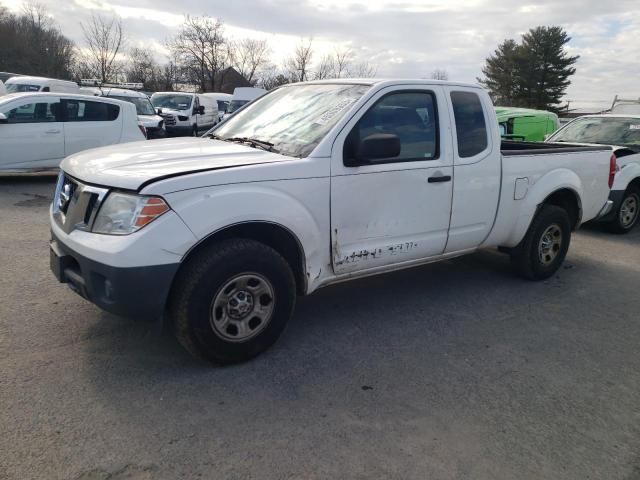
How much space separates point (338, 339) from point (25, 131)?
315 inches

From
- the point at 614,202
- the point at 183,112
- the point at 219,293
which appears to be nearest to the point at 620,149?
the point at 614,202

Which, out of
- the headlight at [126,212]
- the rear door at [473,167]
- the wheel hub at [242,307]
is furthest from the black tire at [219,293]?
the rear door at [473,167]

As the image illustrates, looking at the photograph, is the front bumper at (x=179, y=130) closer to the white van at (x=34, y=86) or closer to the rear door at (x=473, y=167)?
the white van at (x=34, y=86)

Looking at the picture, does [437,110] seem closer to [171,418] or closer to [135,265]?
[135,265]

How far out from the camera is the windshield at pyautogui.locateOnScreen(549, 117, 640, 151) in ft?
26.8

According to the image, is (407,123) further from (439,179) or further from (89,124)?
(89,124)

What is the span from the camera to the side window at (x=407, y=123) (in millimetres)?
3758

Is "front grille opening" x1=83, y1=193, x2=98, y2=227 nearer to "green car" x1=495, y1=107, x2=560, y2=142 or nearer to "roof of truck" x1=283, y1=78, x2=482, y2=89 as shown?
"roof of truck" x1=283, y1=78, x2=482, y2=89

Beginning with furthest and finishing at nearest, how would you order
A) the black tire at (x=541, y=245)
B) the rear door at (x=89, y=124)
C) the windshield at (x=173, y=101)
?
the windshield at (x=173, y=101) → the rear door at (x=89, y=124) → the black tire at (x=541, y=245)

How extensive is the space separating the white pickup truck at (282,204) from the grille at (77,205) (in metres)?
0.01

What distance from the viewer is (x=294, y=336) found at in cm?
381

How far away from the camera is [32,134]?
9.12 m

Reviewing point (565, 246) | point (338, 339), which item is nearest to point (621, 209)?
point (565, 246)

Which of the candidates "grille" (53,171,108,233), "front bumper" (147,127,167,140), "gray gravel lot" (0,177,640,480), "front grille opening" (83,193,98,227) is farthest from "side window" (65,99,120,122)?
"front grille opening" (83,193,98,227)
